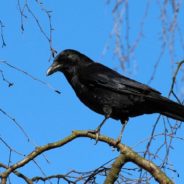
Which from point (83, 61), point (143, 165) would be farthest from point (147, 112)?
point (143, 165)

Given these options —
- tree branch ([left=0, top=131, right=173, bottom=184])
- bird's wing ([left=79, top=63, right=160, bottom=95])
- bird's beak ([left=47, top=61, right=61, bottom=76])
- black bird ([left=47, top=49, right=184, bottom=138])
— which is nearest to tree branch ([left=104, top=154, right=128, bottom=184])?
tree branch ([left=0, top=131, right=173, bottom=184])

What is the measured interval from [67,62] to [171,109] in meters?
1.54

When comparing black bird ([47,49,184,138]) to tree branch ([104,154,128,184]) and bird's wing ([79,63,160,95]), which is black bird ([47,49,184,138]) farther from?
tree branch ([104,154,128,184])

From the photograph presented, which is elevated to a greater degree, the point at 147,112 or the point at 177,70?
the point at 147,112

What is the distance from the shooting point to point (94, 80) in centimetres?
522

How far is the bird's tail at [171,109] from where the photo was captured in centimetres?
429

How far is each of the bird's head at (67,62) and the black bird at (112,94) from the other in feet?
0.04

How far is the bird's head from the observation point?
5476mm

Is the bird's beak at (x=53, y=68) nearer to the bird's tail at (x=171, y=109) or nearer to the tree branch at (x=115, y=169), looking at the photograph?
the bird's tail at (x=171, y=109)

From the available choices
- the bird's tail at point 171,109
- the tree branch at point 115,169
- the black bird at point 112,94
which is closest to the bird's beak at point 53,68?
the black bird at point 112,94

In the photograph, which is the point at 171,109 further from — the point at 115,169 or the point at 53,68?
the point at 53,68

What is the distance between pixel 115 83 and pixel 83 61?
2.12 feet

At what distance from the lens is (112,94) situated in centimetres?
510

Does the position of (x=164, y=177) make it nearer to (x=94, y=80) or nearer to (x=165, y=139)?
(x=165, y=139)
